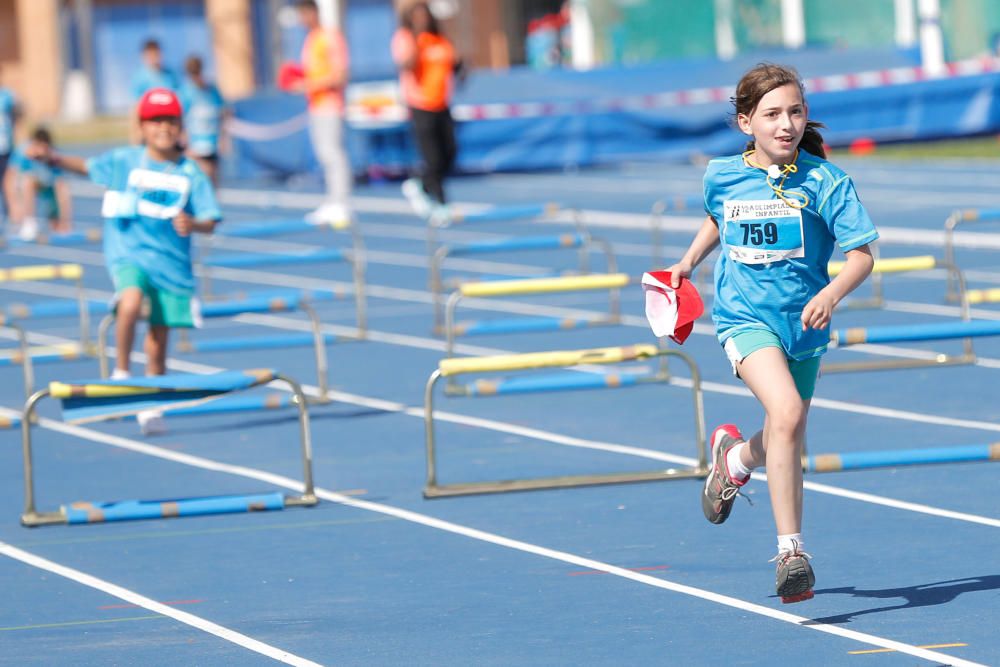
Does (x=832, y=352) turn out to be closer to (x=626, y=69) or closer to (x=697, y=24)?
(x=626, y=69)

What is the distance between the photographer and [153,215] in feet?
33.3

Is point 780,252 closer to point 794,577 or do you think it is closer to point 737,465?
point 737,465

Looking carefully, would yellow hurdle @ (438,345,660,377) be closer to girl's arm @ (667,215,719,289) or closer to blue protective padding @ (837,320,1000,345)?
blue protective padding @ (837,320,1000,345)

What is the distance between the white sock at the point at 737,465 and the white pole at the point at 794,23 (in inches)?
1124

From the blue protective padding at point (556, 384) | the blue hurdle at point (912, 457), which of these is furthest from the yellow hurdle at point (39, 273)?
the blue hurdle at point (912, 457)

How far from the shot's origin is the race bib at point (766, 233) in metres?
6.34

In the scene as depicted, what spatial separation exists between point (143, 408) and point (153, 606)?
1.62 metres

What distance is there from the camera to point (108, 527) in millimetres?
8438

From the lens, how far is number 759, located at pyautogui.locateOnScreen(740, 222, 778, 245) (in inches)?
250

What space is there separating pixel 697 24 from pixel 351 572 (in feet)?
97.1

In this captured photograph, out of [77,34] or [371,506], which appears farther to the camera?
[77,34]

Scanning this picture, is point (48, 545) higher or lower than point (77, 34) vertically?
lower

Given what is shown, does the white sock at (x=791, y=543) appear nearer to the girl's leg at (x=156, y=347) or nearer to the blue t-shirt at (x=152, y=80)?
the girl's leg at (x=156, y=347)

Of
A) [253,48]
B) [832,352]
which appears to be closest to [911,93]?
[832,352]
